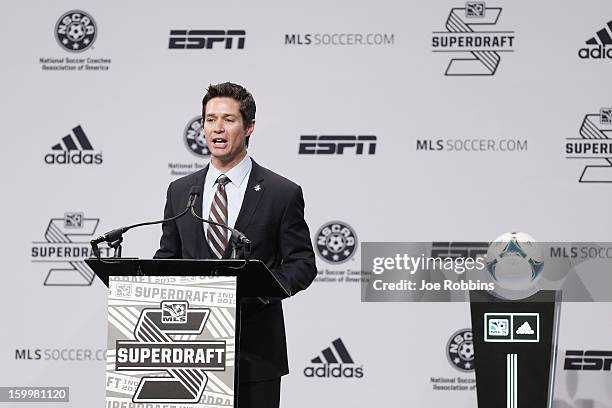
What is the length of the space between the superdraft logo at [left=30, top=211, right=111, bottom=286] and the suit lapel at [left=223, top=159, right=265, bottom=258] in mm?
2718

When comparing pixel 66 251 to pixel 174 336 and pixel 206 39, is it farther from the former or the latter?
pixel 174 336

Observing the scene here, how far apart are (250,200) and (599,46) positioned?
10.7ft

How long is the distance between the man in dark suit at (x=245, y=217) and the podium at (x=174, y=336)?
0.45 m

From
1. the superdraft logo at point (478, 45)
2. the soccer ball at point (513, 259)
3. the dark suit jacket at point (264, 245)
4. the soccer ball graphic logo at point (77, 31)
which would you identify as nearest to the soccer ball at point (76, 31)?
the soccer ball graphic logo at point (77, 31)

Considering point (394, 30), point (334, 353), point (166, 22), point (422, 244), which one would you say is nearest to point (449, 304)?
point (422, 244)

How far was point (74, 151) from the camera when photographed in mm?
5969

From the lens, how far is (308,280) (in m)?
3.32

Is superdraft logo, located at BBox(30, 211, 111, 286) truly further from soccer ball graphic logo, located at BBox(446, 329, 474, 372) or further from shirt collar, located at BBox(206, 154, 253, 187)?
shirt collar, located at BBox(206, 154, 253, 187)

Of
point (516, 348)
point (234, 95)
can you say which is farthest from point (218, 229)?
point (516, 348)

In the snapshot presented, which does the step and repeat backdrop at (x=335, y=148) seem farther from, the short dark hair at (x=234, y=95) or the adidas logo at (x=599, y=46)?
the short dark hair at (x=234, y=95)

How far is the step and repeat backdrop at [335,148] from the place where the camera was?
5.75 meters

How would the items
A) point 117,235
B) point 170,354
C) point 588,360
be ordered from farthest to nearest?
point 588,360
point 117,235
point 170,354

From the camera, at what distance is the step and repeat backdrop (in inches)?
226

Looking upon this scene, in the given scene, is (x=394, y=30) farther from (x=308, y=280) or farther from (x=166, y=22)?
(x=308, y=280)
